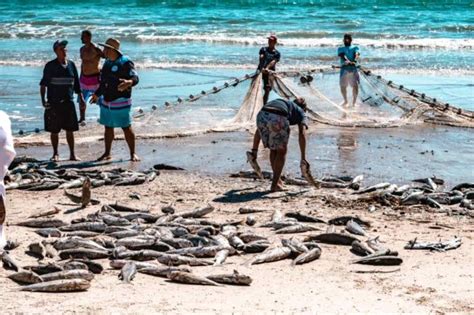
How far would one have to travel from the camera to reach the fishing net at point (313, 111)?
1634 cm

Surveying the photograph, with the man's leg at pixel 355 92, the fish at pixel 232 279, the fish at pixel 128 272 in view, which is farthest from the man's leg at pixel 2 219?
the man's leg at pixel 355 92

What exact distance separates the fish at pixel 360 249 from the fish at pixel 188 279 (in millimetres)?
1757

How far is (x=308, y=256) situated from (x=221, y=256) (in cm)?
82

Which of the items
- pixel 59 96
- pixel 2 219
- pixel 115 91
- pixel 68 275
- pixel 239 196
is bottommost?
pixel 239 196

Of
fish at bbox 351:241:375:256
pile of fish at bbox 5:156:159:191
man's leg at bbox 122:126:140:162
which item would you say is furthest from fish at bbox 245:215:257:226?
man's leg at bbox 122:126:140:162

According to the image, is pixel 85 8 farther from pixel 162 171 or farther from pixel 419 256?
pixel 419 256

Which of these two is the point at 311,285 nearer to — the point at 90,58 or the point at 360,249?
the point at 360,249

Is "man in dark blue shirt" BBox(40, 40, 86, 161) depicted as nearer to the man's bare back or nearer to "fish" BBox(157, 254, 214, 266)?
the man's bare back

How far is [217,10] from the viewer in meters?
46.5

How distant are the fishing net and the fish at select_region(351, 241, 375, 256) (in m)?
7.06

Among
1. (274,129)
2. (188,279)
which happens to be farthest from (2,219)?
(274,129)

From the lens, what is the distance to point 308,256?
8930mm

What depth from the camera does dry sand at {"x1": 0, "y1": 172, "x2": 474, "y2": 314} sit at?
24.5 ft

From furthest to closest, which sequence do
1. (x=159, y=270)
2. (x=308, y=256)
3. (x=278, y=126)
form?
(x=278, y=126), (x=308, y=256), (x=159, y=270)
